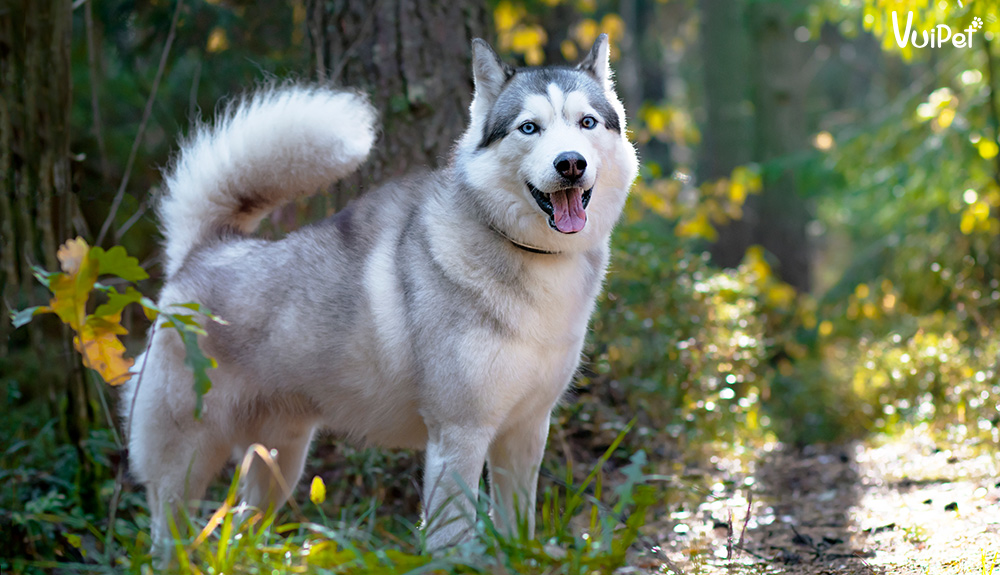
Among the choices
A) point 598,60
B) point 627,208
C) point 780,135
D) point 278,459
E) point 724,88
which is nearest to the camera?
point 598,60

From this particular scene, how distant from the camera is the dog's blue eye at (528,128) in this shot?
9.52 ft

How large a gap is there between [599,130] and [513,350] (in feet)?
2.86

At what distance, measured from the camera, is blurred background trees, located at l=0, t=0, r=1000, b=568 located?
416cm

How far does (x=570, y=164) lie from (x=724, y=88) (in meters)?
9.95

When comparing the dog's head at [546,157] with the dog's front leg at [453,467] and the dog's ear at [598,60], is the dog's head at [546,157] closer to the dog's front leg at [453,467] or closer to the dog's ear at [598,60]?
the dog's ear at [598,60]

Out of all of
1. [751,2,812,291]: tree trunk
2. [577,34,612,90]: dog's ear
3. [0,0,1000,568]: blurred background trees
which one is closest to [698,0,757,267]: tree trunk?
[751,2,812,291]: tree trunk

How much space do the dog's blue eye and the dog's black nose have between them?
8.7 inches

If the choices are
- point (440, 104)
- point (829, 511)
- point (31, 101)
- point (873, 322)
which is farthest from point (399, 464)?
point (873, 322)

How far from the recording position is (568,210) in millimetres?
2822

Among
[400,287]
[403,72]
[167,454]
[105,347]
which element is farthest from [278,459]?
[403,72]

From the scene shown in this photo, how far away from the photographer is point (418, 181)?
328 cm

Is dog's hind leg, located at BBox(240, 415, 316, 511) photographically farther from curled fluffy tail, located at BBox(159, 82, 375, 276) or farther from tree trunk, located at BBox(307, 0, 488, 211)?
tree trunk, located at BBox(307, 0, 488, 211)

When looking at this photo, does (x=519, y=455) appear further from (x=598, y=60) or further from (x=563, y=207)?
(x=598, y=60)

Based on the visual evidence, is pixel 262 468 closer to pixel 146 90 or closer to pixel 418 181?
pixel 418 181
